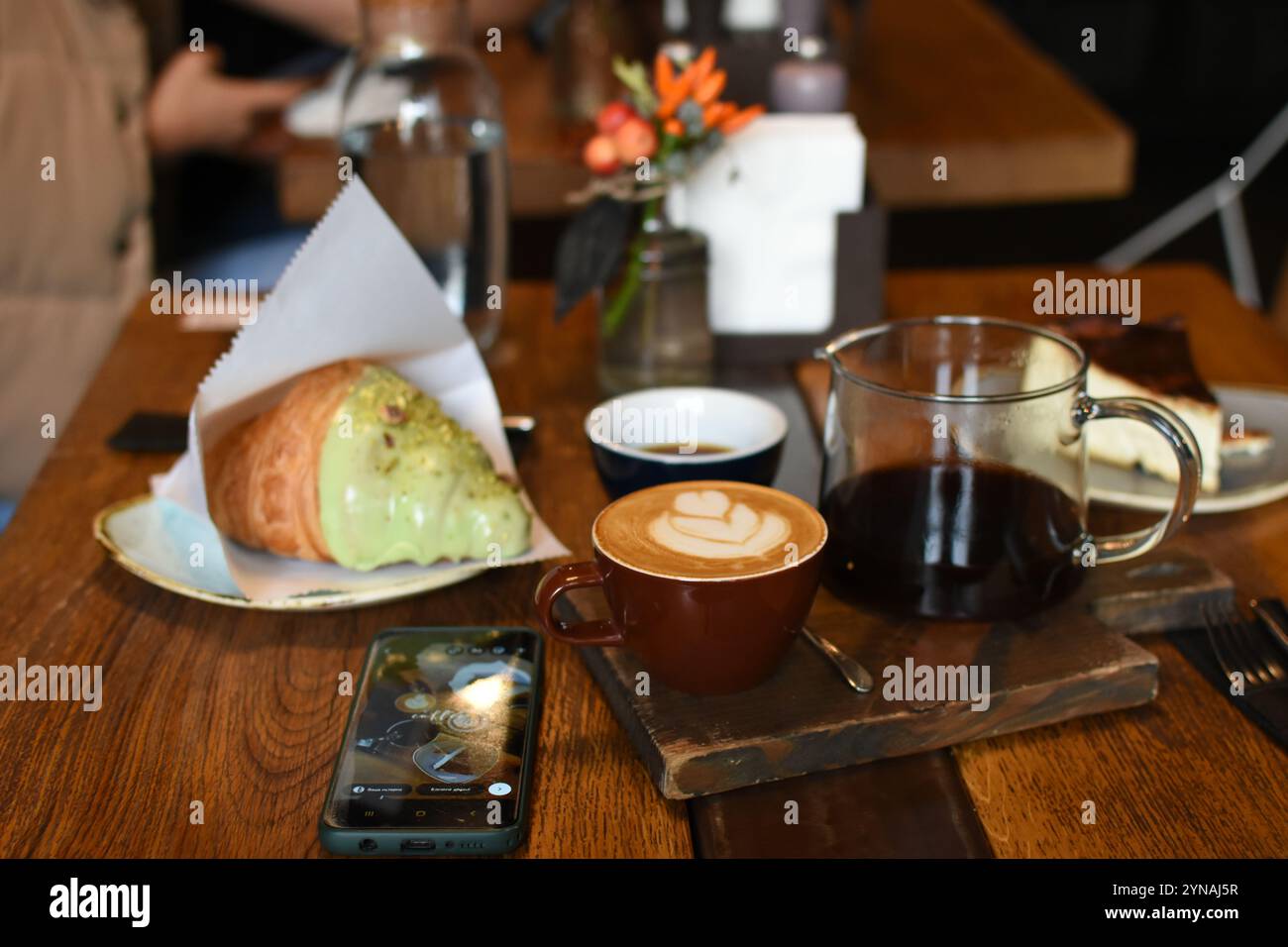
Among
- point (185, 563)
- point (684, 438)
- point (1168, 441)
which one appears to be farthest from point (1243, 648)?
point (185, 563)

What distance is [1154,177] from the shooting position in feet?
14.0

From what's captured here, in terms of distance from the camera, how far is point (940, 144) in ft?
6.07

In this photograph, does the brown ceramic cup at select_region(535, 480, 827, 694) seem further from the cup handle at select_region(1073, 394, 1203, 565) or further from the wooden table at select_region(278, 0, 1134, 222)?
the wooden table at select_region(278, 0, 1134, 222)

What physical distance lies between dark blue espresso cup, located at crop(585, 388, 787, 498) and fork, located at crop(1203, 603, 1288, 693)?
0.28 meters

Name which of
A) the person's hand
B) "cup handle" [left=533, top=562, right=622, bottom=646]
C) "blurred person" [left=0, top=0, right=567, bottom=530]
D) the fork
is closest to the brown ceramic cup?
"cup handle" [left=533, top=562, right=622, bottom=646]

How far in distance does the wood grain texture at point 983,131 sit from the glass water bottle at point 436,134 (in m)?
0.63

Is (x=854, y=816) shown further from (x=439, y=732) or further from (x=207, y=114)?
(x=207, y=114)

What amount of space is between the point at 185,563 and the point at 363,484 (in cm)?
14

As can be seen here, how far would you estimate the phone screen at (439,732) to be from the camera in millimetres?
600

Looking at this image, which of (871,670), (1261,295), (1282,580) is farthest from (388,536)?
(1261,295)

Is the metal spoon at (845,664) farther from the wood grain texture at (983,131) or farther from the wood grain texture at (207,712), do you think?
the wood grain texture at (983,131)

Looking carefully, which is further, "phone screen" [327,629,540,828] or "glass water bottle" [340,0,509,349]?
"glass water bottle" [340,0,509,349]

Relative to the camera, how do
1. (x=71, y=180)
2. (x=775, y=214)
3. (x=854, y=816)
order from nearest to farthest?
(x=854, y=816)
(x=775, y=214)
(x=71, y=180)

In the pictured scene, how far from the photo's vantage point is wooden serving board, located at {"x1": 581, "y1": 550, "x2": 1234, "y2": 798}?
63 cm
